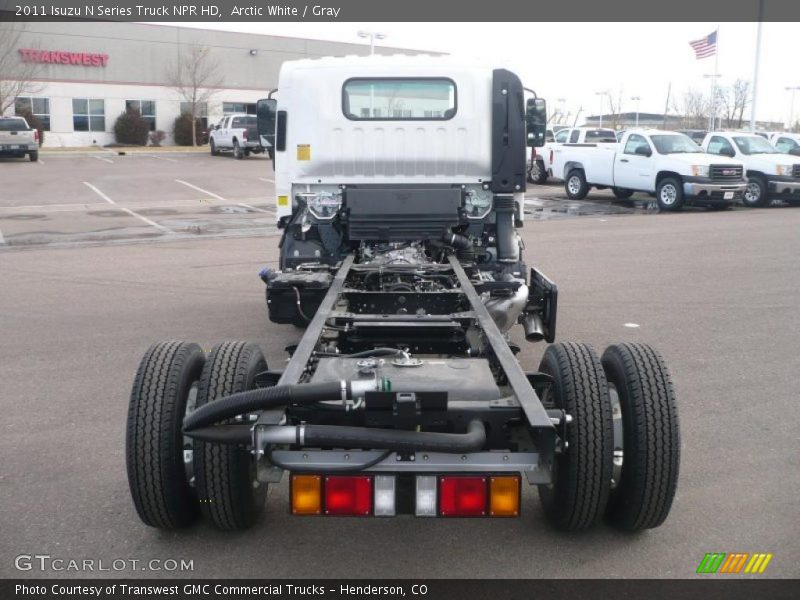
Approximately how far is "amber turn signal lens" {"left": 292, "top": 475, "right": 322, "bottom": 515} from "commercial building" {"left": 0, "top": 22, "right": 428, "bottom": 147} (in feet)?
159

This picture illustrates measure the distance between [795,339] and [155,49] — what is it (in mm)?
A: 49852

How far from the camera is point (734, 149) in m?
22.1

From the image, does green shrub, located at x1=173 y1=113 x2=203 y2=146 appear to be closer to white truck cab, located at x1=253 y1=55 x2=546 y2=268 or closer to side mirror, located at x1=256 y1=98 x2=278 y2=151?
side mirror, located at x1=256 y1=98 x2=278 y2=151

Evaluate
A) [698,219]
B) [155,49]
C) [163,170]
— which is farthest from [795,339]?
[155,49]

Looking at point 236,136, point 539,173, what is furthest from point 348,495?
point 236,136

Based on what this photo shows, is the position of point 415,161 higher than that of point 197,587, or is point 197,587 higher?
point 415,161

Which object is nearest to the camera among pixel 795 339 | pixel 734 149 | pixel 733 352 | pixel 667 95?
pixel 733 352

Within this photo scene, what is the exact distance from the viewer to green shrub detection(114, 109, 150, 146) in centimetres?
4909

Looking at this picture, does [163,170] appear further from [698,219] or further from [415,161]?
[415,161]

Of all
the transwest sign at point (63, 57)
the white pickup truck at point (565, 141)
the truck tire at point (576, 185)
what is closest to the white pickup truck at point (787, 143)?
the white pickup truck at point (565, 141)

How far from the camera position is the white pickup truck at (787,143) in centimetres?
2411

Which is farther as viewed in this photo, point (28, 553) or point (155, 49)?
point (155, 49)

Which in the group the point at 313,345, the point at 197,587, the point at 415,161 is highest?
the point at 415,161

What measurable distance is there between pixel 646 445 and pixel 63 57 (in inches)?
2021
